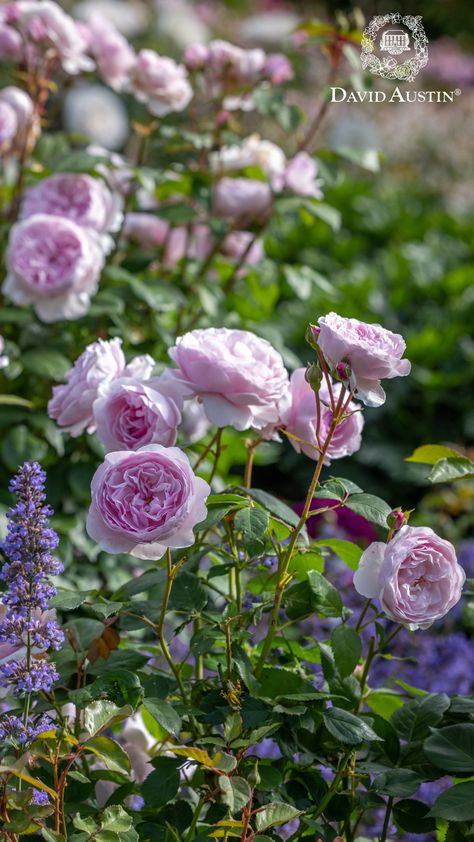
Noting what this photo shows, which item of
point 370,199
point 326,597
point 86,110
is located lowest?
point 86,110

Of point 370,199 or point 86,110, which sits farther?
point 86,110

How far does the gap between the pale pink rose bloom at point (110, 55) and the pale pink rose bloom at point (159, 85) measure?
0.04 metres

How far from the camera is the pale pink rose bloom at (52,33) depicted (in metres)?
1.88

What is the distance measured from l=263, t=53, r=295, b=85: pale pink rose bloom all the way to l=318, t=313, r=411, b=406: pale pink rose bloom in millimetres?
1211

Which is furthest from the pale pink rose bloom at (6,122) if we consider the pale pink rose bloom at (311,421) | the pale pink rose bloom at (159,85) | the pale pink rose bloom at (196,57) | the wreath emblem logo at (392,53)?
the pale pink rose bloom at (311,421)

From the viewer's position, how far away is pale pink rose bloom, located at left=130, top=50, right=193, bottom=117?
1.98 m

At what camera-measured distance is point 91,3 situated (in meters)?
8.51

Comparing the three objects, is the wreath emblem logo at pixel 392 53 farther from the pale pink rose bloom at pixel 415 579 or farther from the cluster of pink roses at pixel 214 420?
the pale pink rose bloom at pixel 415 579

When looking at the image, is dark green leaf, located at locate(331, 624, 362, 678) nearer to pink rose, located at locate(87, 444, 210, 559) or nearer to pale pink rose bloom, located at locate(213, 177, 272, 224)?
pink rose, located at locate(87, 444, 210, 559)

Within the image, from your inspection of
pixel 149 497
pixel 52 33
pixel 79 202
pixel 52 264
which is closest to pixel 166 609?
pixel 149 497

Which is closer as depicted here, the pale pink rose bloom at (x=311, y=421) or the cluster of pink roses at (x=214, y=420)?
the cluster of pink roses at (x=214, y=420)

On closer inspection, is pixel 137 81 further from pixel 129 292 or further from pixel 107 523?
pixel 107 523

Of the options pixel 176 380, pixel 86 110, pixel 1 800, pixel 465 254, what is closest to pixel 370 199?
pixel 465 254

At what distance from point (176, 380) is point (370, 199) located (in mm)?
4013
